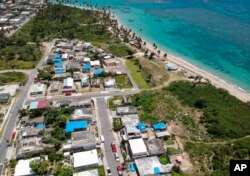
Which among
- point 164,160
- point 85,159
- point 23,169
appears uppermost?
point 85,159

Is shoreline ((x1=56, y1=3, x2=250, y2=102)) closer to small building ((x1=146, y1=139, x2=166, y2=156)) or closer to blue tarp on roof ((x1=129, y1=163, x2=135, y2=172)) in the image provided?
small building ((x1=146, y1=139, x2=166, y2=156))

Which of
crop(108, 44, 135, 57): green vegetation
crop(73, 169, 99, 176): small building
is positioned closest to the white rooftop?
crop(73, 169, 99, 176): small building

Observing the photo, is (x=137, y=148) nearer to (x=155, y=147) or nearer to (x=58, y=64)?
(x=155, y=147)

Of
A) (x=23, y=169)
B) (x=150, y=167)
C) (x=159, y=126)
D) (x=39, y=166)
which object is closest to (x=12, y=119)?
(x=23, y=169)

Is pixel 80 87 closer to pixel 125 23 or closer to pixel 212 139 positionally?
pixel 212 139

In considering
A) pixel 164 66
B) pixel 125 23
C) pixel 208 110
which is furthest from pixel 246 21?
pixel 208 110

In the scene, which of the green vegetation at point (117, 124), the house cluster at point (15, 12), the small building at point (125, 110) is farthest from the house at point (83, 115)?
the house cluster at point (15, 12)
